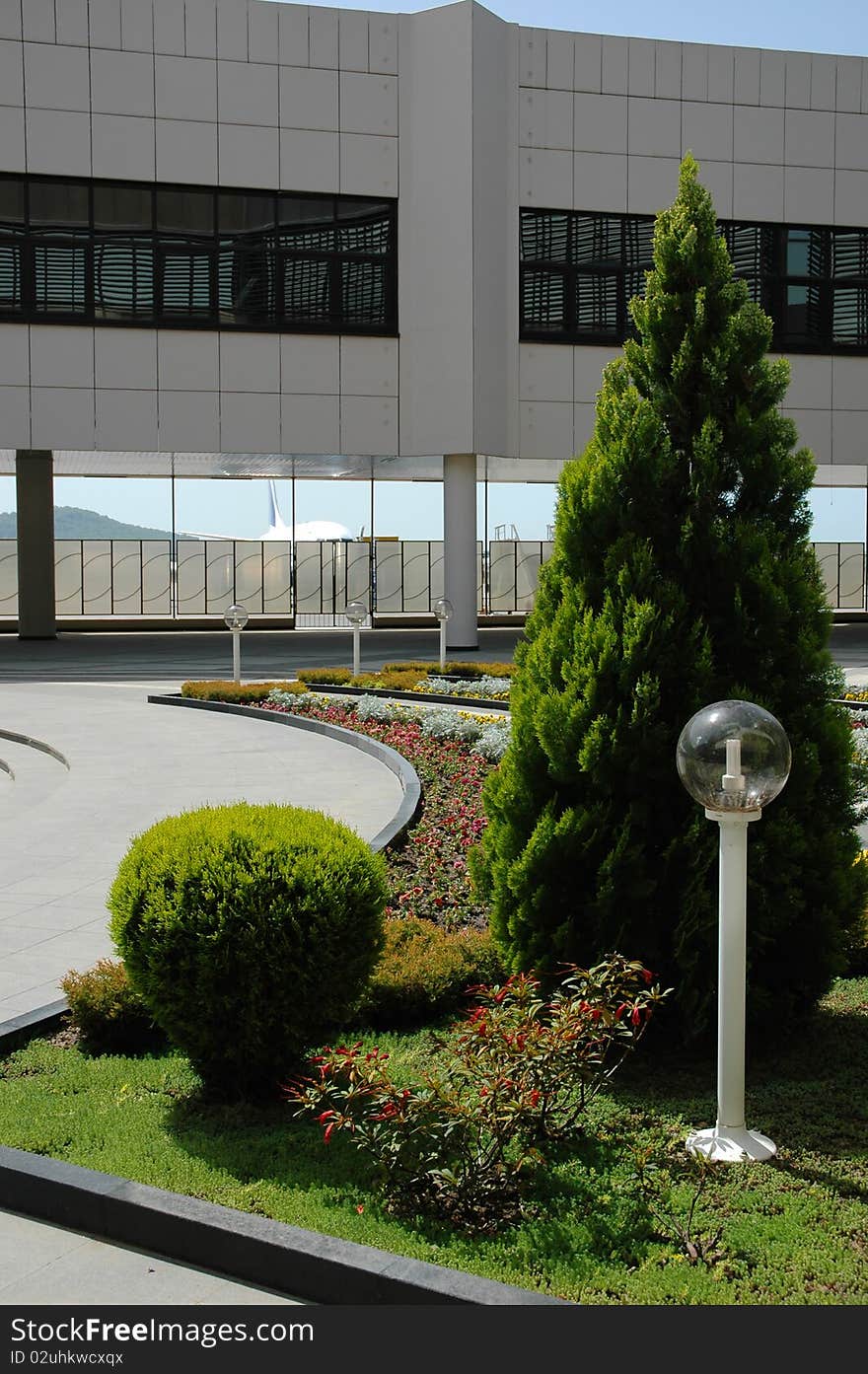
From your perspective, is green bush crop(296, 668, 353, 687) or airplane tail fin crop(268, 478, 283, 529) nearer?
green bush crop(296, 668, 353, 687)

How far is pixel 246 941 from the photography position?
4.36 metres

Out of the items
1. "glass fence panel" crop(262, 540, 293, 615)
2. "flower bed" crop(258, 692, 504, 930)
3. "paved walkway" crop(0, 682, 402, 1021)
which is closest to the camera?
"paved walkway" crop(0, 682, 402, 1021)

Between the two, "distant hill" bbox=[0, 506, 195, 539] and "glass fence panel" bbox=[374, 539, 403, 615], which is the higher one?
"distant hill" bbox=[0, 506, 195, 539]

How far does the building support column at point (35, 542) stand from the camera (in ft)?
101

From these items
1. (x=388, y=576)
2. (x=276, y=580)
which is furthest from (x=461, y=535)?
(x=276, y=580)

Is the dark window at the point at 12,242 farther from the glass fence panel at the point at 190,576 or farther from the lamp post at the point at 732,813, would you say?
the lamp post at the point at 732,813

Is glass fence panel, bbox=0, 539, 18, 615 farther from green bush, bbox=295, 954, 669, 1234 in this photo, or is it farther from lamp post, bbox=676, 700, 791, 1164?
lamp post, bbox=676, 700, 791, 1164

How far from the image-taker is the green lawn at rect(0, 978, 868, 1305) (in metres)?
3.46

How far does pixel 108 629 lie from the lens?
115 ft

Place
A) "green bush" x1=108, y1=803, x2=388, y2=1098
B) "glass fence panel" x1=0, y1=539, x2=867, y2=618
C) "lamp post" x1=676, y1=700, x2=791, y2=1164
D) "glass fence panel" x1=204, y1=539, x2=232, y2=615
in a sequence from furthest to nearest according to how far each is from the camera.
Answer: "glass fence panel" x1=204, y1=539, x2=232, y2=615
"glass fence panel" x1=0, y1=539, x2=867, y2=618
"green bush" x1=108, y1=803, x2=388, y2=1098
"lamp post" x1=676, y1=700, x2=791, y2=1164

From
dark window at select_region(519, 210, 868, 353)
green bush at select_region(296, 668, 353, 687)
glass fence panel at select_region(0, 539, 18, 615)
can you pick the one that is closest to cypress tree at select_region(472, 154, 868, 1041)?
green bush at select_region(296, 668, 353, 687)

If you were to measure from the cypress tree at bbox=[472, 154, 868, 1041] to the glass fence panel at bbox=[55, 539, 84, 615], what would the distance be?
1289 inches

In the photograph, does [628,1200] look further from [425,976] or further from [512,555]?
[512,555]

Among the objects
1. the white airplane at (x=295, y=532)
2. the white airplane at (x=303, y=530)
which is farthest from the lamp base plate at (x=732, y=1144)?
the white airplane at (x=303, y=530)
